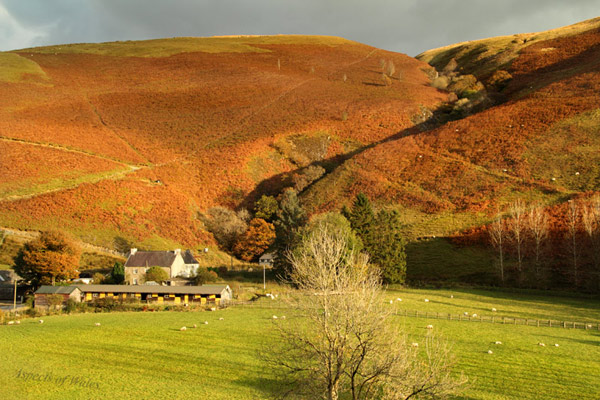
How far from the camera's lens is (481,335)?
32594 millimetres

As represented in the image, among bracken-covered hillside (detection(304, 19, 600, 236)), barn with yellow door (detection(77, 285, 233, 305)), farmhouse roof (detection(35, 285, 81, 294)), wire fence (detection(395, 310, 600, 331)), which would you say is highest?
bracken-covered hillside (detection(304, 19, 600, 236))

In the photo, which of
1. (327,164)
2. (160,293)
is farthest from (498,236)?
(160,293)

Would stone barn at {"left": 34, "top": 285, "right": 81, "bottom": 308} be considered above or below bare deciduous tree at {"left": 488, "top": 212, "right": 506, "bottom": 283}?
below

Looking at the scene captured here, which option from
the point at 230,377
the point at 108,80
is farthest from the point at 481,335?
the point at 108,80

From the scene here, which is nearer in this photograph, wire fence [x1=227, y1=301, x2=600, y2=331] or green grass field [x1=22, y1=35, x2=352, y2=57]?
wire fence [x1=227, y1=301, x2=600, y2=331]

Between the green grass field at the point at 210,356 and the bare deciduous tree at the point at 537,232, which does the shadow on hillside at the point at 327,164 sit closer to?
the bare deciduous tree at the point at 537,232

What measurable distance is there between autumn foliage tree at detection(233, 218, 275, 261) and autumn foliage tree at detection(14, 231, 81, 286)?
2670 cm

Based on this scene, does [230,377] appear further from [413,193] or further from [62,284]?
[413,193]

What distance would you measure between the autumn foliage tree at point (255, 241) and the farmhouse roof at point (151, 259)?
50.7 feet

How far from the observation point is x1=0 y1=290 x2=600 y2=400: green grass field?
21.8 meters

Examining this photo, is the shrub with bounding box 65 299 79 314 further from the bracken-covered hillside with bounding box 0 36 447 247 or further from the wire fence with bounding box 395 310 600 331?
the wire fence with bounding box 395 310 600 331

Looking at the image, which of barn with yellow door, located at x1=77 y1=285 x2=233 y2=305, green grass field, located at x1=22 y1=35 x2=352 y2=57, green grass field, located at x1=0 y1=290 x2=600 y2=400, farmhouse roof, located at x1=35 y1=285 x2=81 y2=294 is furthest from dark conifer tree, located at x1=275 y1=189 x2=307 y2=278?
green grass field, located at x1=22 y1=35 x2=352 y2=57

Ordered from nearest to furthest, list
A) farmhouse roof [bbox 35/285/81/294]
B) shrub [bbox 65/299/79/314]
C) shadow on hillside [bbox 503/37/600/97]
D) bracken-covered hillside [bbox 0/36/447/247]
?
shrub [bbox 65/299/79/314] → farmhouse roof [bbox 35/285/81/294] → bracken-covered hillside [bbox 0/36/447/247] → shadow on hillside [bbox 503/37/600/97]

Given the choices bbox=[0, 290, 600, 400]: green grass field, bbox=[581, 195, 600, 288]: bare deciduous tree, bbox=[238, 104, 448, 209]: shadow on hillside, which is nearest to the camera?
bbox=[0, 290, 600, 400]: green grass field
